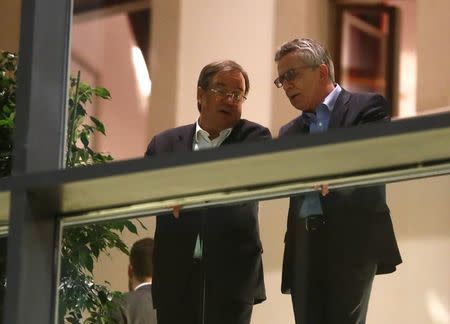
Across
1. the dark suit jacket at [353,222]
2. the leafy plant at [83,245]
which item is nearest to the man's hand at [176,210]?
the leafy plant at [83,245]

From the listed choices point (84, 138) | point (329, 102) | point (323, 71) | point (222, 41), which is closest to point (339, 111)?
point (329, 102)

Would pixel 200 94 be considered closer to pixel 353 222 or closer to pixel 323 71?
pixel 323 71

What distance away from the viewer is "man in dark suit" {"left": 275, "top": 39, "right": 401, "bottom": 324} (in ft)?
9.99

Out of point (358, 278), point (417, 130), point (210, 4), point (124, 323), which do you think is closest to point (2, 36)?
point (210, 4)

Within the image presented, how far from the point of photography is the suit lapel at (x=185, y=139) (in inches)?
143

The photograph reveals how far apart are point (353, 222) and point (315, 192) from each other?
352 mm

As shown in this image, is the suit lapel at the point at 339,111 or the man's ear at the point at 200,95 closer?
the suit lapel at the point at 339,111

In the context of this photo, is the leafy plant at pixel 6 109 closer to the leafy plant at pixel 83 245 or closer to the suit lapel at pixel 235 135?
the leafy plant at pixel 83 245

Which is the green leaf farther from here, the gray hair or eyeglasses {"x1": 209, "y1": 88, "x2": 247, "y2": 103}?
the gray hair

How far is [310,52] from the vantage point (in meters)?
3.59

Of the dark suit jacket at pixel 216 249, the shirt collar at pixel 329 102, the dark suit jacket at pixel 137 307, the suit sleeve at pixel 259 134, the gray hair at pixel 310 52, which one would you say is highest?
the gray hair at pixel 310 52

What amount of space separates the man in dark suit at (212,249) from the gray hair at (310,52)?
0.55 ft

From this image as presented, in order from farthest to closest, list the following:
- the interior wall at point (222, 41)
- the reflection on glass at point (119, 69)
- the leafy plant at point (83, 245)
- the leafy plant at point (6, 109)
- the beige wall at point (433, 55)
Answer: the leafy plant at point (6, 109) → the reflection on glass at point (119, 69) → the interior wall at point (222, 41) → the beige wall at point (433, 55) → the leafy plant at point (83, 245)

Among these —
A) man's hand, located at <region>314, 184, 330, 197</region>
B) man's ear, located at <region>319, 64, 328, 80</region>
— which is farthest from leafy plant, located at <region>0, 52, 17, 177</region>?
man's hand, located at <region>314, 184, 330, 197</region>
